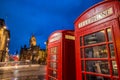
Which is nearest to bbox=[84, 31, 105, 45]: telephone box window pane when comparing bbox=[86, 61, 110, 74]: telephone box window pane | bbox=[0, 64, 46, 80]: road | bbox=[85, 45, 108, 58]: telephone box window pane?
bbox=[85, 45, 108, 58]: telephone box window pane

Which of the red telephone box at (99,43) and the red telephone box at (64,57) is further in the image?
the red telephone box at (64,57)

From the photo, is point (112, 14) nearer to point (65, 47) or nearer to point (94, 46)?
point (94, 46)

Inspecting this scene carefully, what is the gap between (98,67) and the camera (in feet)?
10.5

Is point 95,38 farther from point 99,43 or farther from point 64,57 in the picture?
point 64,57

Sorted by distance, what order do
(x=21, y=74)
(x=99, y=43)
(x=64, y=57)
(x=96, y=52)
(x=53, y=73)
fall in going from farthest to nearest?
(x=21, y=74) → (x=53, y=73) → (x=64, y=57) → (x=96, y=52) → (x=99, y=43)

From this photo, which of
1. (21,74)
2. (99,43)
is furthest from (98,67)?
(21,74)

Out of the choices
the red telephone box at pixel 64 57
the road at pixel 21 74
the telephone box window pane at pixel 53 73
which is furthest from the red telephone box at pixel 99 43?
the road at pixel 21 74

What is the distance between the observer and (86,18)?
3768 millimetres

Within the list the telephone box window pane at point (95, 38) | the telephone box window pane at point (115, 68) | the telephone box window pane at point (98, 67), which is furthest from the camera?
the telephone box window pane at point (95, 38)

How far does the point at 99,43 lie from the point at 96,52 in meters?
0.27

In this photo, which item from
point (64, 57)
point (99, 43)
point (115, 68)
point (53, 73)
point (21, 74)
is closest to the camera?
point (115, 68)

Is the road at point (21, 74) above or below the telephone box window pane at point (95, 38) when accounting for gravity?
below

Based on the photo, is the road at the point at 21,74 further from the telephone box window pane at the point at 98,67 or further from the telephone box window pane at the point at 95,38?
the telephone box window pane at the point at 95,38

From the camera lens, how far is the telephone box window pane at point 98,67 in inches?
117
